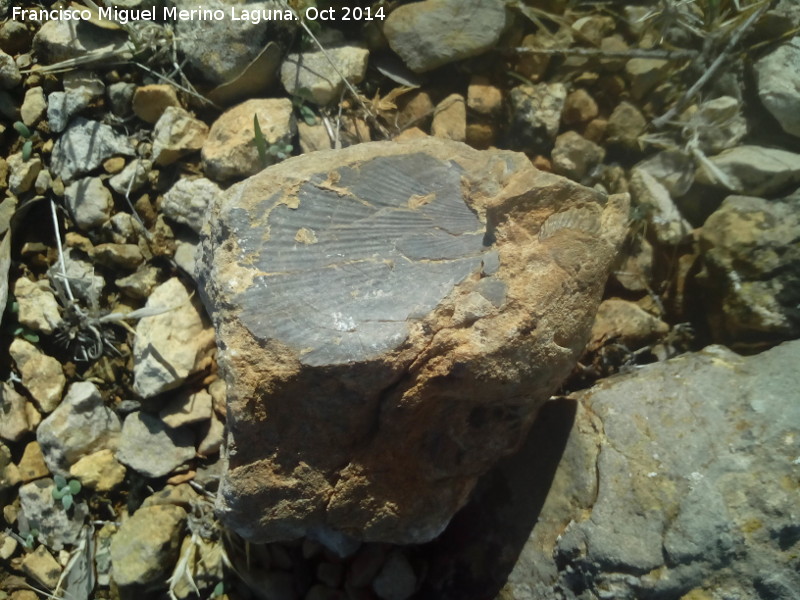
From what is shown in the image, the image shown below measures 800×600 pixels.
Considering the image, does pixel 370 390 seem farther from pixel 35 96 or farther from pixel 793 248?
pixel 35 96

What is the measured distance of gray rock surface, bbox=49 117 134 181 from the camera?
9.05 feet

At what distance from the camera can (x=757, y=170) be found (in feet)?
8.31

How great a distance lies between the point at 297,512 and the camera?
6.65 feet

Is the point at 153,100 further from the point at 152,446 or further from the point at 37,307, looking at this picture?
the point at 152,446

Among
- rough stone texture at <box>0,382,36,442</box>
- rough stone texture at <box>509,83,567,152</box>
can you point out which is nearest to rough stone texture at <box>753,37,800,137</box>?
rough stone texture at <box>509,83,567,152</box>

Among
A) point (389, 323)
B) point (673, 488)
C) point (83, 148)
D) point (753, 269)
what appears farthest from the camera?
point (83, 148)

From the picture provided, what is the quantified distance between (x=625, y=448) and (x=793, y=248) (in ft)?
2.88

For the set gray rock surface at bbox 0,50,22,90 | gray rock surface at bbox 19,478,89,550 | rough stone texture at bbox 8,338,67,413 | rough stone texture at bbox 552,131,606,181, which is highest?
gray rock surface at bbox 0,50,22,90

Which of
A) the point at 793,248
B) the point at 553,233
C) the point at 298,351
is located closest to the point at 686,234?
the point at 793,248

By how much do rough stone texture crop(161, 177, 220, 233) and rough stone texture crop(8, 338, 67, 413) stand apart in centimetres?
71

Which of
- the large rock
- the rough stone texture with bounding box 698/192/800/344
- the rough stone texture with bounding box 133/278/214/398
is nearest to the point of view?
the large rock

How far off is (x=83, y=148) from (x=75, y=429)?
108 centimetres

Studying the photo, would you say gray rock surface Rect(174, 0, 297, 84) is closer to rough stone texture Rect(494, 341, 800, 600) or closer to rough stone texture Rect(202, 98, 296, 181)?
rough stone texture Rect(202, 98, 296, 181)

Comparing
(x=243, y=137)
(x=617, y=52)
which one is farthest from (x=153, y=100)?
(x=617, y=52)
